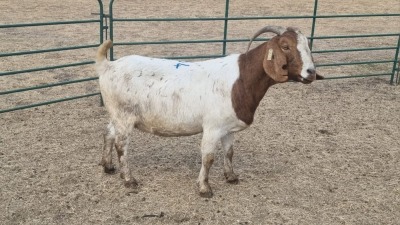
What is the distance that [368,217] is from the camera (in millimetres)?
4156

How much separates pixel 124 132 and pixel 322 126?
3.19 metres

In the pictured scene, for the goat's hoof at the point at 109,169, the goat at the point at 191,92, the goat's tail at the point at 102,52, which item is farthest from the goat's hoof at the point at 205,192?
the goat's tail at the point at 102,52

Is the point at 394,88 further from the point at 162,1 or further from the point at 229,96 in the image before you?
the point at 162,1

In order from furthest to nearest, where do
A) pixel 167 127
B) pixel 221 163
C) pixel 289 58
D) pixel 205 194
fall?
1. pixel 221 163
2. pixel 205 194
3. pixel 167 127
4. pixel 289 58

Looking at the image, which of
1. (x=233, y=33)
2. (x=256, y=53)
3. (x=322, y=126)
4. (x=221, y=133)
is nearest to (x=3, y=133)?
(x=221, y=133)

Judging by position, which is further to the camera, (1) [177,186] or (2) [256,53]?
(1) [177,186]

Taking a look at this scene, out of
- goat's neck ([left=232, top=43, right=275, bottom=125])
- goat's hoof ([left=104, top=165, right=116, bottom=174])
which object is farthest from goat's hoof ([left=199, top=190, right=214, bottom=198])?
goat's hoof ([left=104, top=165, right=116, bottom=174])

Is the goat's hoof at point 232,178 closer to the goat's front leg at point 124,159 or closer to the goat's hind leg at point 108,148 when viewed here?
the goat's front leg at point 124,159

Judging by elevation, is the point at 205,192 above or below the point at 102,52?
below

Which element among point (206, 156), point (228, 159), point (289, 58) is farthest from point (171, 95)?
point (289, 58)

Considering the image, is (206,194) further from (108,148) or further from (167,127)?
(108,148)

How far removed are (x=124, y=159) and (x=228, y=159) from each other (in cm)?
104

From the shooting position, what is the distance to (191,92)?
4055mm

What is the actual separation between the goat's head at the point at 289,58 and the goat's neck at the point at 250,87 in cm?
13
